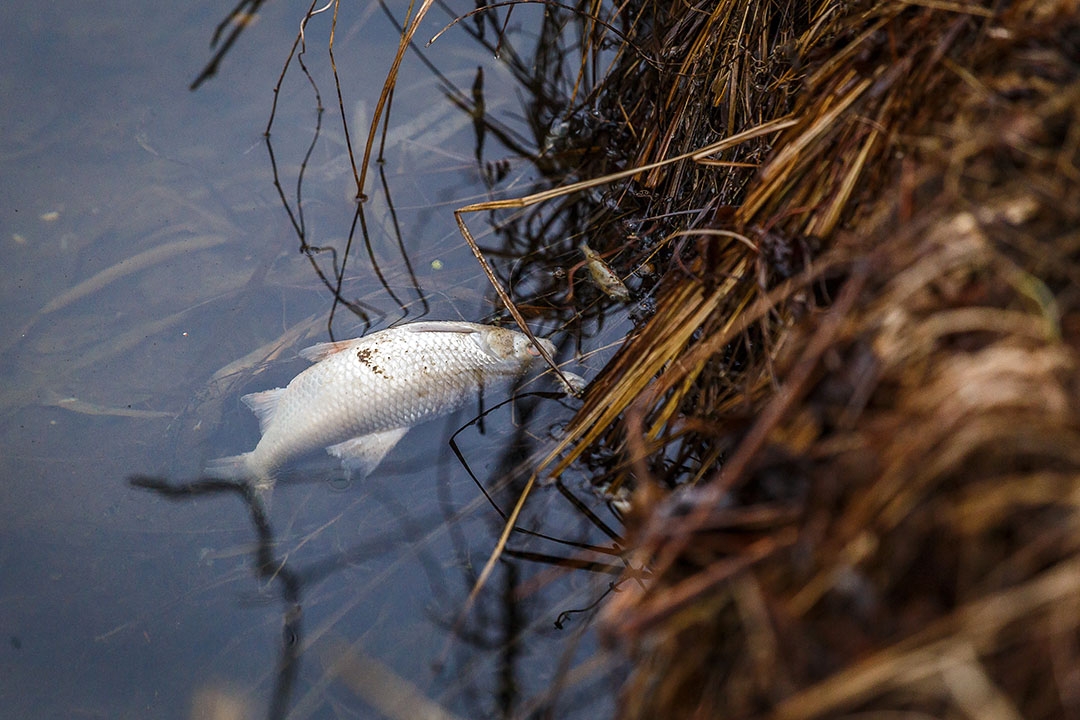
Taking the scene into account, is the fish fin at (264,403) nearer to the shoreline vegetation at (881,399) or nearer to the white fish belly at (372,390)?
the white fish belly at (372,390)

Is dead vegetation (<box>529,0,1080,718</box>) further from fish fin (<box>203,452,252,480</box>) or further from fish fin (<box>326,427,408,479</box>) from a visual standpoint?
fish fin (<box>203,452,252,480</box>)

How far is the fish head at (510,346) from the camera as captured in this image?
2.99m

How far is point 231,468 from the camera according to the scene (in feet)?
9.88

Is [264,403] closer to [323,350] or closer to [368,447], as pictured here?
[323,350]

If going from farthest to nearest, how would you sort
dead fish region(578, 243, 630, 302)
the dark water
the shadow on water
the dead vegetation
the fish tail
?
dead fish region(578, 243, 630, 302), the fish tail, the dark water, the shadow on water, the dead vegetation

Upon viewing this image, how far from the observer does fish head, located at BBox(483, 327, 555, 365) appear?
2992 mm

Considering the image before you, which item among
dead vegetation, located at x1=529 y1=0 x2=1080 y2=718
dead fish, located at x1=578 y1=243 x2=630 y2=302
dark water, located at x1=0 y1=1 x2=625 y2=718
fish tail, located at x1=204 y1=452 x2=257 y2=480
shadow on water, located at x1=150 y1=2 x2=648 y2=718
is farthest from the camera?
dead fish, located at x1=578 y1=243 x2=630 y2=302

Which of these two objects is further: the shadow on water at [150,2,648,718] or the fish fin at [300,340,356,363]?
the fish fin at [300,340,356,363]

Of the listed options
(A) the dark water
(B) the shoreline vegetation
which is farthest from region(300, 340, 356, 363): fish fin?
(B) the shoreline vegetation

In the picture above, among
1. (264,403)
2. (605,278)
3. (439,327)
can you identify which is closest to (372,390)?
(439,327)

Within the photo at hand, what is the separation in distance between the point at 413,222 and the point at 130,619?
7.33 feet

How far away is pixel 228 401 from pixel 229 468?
0.41m

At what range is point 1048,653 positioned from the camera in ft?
4.39

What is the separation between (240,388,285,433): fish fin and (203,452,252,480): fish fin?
154 millimetres
